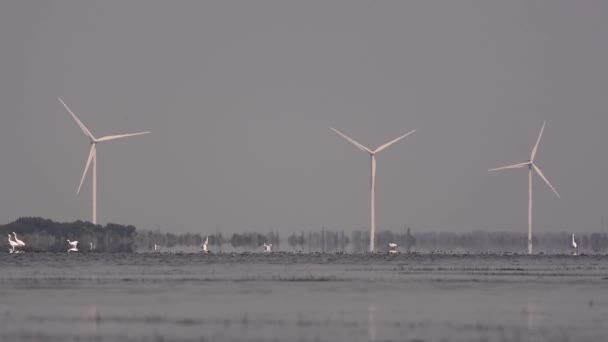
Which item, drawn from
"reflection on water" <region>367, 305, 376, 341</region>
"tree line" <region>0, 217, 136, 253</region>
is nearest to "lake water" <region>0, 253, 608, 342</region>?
"reflection on water" <region>367, 305, 376, 341</region>

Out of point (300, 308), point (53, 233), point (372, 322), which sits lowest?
point (372, 322)

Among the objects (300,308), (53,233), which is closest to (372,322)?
(300,308)

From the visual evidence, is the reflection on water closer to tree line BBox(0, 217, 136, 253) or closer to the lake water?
the lake water

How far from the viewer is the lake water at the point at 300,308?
44.0 metres

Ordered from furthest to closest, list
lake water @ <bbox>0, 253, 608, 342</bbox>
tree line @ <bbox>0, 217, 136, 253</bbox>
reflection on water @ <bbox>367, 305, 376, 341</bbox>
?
1. tree line @ <bbox>0, 217, 136, 253</bbox>
2. lake water @ <bbox>0, 253, 608, 342</bbox>
3. reflection on water @ <bbox>367, 305, 376, 341</bbox>

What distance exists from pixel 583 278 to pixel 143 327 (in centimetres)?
4371

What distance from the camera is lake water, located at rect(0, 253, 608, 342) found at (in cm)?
4400

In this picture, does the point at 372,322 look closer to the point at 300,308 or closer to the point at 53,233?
the point at 300,308

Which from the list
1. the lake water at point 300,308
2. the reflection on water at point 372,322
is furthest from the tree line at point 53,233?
the reflection on water at point 372,322

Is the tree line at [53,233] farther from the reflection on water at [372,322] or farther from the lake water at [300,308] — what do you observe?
the reflection on water at [372,322]

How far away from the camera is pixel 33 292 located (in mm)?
63906

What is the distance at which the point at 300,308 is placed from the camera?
54.3m

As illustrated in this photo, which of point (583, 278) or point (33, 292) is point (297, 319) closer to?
point (33, 292)

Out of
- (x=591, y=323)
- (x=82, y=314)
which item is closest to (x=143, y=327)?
(x=82, y=314)
